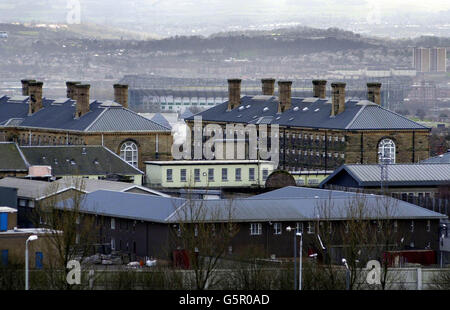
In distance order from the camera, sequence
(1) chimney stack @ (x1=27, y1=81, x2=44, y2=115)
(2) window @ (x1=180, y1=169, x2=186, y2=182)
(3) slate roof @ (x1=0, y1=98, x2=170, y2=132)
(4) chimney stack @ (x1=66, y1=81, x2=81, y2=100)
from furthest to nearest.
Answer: (4) chimney stack @ (x1=66, y1=81, x2=81, y2=100)
(1) chimney stack @ (x1=27, y1=81, x2=44, y2=115)
(3) slate roof @ (x1=0, y1=98, x2=170, y2=132)
(2) window @ (x1=180, y1=169, x2=186, y2=182)

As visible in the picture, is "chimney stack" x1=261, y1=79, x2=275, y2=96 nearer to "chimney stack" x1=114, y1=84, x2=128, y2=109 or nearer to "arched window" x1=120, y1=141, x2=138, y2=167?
"chimney stack" x1=114, y1=84, x2=128, y2=109

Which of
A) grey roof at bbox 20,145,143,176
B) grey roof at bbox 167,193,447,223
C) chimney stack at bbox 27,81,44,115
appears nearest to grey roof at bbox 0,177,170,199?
grey roof at bbox 20,145,143,176

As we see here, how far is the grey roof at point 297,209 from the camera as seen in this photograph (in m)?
54.4

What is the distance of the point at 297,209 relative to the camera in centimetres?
5691

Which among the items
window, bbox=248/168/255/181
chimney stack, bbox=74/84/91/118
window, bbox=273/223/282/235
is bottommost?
window, bbox=248/168/255/181

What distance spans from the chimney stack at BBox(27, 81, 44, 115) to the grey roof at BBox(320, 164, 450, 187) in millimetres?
31729

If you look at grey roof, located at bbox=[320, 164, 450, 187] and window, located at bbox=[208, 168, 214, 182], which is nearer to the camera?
grey roof, located at bbox=[320, 164, 450, 187]

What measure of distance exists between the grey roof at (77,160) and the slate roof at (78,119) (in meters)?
10.0

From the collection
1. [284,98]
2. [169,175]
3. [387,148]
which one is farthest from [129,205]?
[284,98]

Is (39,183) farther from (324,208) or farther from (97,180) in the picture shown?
(324,208)

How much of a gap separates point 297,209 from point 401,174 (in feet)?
46.6

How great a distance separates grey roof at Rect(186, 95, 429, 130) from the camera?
298ft

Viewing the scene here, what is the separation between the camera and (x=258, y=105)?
104 m
